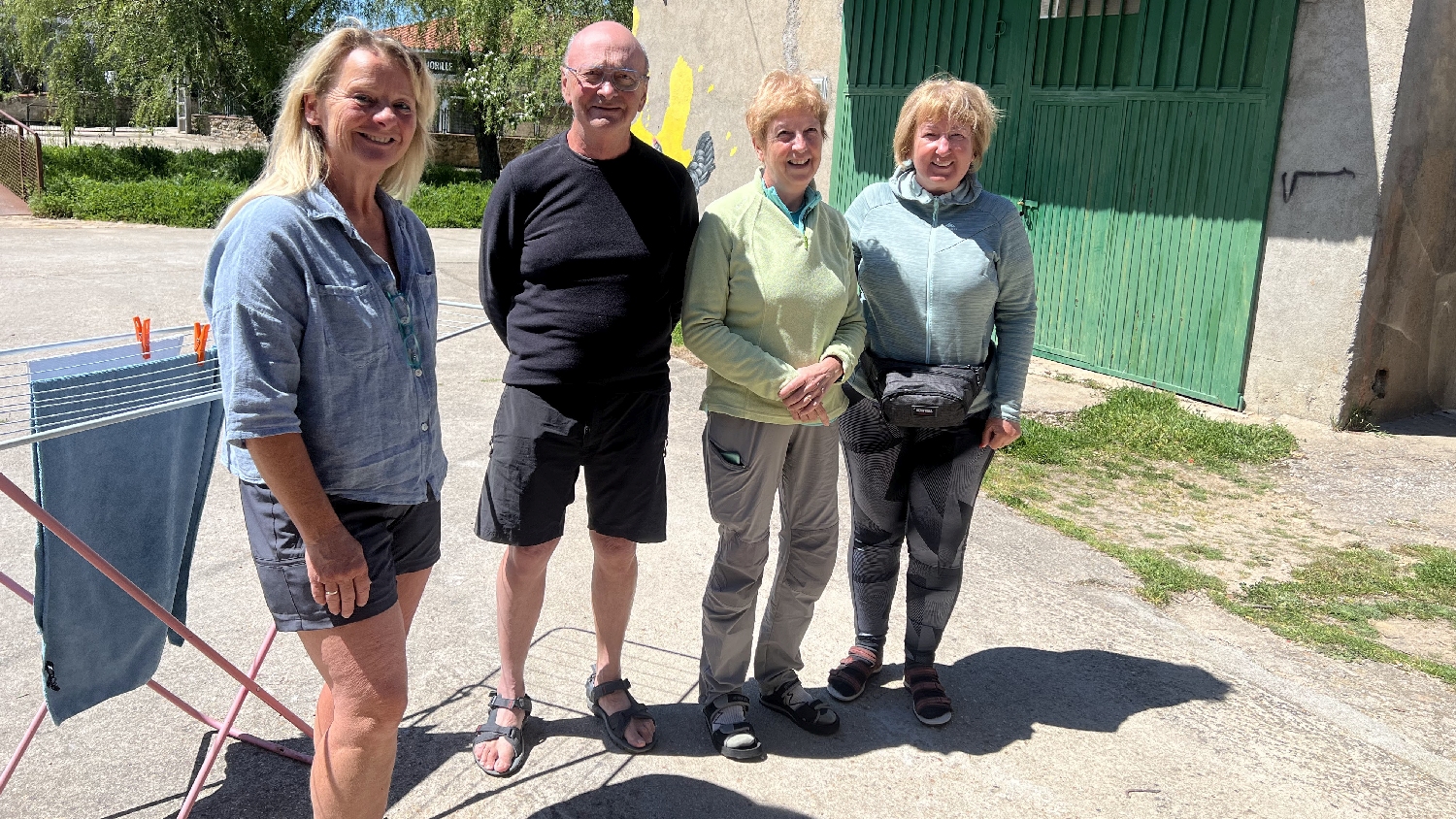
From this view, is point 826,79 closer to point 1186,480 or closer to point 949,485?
point 1186,480

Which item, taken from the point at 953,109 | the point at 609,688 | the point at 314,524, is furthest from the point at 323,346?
the point at 953,109

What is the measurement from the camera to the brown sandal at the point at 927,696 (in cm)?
326

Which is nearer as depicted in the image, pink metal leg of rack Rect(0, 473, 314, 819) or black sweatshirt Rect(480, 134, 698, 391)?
pink metal leg of rack Rect(0, 473, 314, 819)

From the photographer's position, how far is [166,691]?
2.86 meters

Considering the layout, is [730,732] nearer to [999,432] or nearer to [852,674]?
[852,674]

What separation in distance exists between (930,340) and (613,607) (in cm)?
120

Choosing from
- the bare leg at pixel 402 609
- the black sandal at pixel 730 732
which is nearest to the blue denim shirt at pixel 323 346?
the bare leg at pixel 402 609

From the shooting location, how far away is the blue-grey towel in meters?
2.31

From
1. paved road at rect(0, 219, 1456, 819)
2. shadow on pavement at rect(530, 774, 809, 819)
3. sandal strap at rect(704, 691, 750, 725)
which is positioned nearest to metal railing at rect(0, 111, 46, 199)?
paved road at rect(0, 219, 1456, 819)

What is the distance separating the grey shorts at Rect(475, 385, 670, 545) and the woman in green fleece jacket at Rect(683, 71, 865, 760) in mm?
196

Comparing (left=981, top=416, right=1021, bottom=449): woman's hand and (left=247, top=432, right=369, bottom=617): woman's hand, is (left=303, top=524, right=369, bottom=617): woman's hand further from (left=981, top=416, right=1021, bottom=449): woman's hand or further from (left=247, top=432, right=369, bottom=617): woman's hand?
(left=981, top=416, right=1021, bottom=449): woman's hand

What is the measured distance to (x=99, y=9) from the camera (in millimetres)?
19656

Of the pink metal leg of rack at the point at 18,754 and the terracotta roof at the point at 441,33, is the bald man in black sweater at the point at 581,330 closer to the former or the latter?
the pink metal leg of rack at the point at 18,754

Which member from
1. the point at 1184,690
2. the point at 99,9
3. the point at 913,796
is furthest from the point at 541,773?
the point at 99,9
